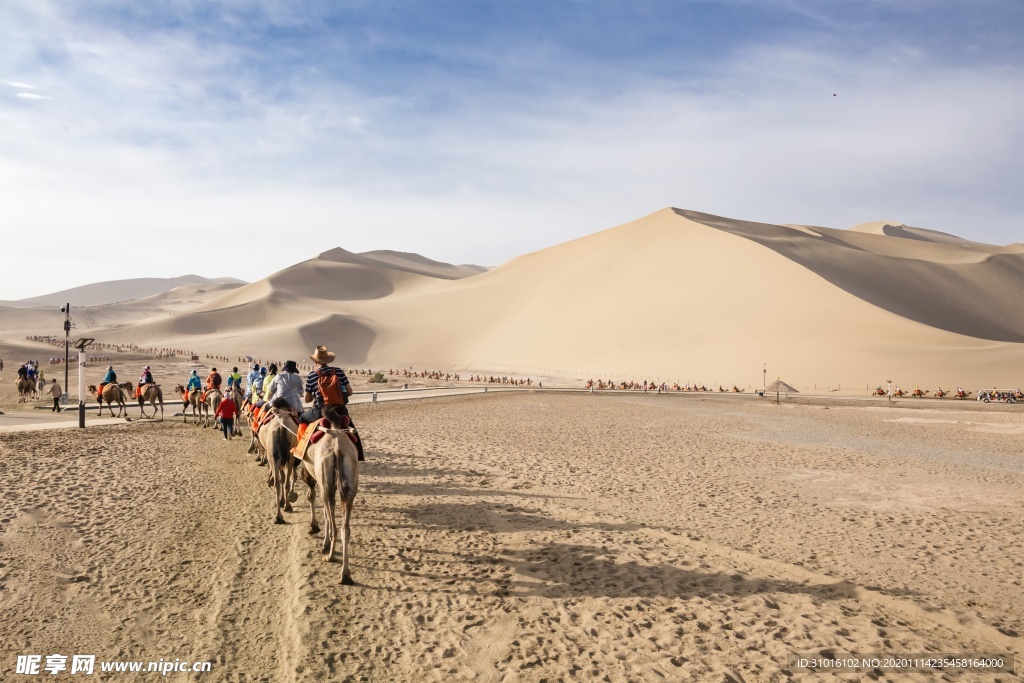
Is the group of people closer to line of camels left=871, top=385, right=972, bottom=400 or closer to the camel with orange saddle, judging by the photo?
the camel with orange saddle

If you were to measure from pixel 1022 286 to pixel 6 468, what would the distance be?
13178cm

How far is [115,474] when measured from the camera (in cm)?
1327

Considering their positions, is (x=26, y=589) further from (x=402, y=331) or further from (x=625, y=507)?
(x=402, y=331)

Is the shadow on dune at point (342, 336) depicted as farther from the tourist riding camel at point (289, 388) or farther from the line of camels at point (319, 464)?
the line of camels at point (319, 464)

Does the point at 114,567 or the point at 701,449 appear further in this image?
the point at 701,449

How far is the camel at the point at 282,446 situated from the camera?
1067cm

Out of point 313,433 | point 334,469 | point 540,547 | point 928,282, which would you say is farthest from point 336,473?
point 928,282

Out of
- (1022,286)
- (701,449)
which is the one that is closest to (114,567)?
(701,449)

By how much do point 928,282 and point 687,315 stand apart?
47827 millimetres

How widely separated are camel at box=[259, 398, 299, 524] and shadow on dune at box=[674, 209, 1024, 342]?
71.0 m

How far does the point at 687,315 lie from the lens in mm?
72375

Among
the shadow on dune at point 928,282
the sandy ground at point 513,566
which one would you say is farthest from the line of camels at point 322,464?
the shadow on dune at point 928,282

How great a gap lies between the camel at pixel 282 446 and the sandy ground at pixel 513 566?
0.35 meters

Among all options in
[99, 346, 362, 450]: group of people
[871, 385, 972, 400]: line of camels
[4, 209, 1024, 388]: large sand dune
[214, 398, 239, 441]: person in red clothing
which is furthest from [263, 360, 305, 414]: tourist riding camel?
[4, 209, 1024, 388]: large sand dune
